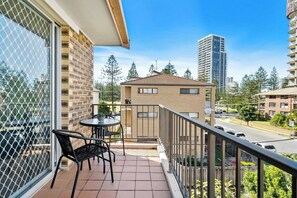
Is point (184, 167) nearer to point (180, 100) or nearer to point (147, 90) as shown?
point (147, 90)

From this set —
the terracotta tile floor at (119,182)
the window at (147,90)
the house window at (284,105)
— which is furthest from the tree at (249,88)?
the terracotta tile floor at (119,182)

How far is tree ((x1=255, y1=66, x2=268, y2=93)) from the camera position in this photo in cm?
3412

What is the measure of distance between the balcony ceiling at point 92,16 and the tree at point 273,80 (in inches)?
1488

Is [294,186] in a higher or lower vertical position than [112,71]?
lower

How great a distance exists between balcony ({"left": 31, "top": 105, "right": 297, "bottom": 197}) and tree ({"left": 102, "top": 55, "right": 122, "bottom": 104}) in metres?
21.3

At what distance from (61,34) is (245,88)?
34805mm

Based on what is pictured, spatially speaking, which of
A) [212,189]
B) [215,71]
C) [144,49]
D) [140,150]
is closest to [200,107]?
[140,150]

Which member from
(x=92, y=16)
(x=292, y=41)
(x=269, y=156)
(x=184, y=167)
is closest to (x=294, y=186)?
(x=269, y=156)

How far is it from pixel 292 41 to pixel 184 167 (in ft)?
151

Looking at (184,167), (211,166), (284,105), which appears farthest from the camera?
(284,105)

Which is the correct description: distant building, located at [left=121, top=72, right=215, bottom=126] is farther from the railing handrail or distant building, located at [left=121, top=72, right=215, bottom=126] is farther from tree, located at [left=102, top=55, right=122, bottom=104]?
the railing handrail

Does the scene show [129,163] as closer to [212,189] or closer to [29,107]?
[29,107]

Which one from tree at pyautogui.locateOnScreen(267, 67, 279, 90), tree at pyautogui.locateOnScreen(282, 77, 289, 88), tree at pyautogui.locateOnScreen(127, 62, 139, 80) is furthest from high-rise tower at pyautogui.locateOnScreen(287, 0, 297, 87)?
tree at pyautogui.locateOnScreen(127, 62, 139, 80)

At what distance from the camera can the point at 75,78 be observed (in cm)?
330
